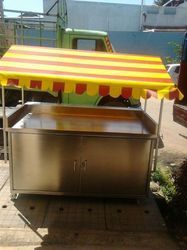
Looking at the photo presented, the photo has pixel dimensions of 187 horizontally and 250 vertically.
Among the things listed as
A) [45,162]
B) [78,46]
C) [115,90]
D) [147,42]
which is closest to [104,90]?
[115,90]

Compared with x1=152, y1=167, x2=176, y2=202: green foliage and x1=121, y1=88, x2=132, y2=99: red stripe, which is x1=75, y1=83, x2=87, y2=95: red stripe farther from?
x1=152, y1=167, x2=176, y2=202: green foliage

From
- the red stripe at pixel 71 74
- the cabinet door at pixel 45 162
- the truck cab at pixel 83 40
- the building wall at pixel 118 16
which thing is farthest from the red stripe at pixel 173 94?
the building wall at pixel 118 16

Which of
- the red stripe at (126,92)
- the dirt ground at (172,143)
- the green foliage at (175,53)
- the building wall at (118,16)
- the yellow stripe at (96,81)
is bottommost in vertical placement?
the dirt ground at (172,143)

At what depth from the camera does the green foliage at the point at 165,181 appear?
4973 millimetres

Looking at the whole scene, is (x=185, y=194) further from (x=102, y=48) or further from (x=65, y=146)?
(x=102, y=48)

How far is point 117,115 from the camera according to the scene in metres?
5.69

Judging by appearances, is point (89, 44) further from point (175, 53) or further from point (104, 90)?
point (175, 53)

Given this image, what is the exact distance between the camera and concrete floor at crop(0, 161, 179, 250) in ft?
12.4

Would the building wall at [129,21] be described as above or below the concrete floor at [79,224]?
above

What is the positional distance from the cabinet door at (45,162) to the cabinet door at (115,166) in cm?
18

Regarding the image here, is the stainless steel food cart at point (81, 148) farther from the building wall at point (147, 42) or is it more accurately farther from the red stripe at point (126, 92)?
the building wall at point (147, 42)

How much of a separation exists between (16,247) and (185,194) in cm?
234

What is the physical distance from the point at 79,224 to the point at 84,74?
204 cm

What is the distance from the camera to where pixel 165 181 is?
5.39 meters
